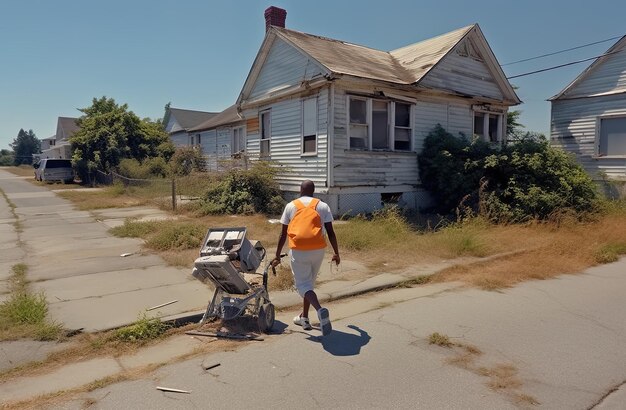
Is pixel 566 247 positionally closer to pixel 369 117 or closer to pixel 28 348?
pixel 369 117

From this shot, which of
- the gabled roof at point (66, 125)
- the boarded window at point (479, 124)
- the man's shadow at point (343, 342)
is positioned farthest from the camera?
the gabled roof at point (66, 125)

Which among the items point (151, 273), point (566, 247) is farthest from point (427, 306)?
point (566, 247)

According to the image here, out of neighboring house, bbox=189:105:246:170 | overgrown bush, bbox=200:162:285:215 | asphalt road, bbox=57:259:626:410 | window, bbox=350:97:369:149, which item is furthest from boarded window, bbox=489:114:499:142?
asphalt road, bbox=57:259:626:410

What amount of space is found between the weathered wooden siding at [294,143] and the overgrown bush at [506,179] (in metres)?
3.57

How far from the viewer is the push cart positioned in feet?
15.0

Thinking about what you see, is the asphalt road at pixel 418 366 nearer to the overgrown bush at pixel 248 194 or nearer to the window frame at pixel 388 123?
the window frame at pixel 388 123

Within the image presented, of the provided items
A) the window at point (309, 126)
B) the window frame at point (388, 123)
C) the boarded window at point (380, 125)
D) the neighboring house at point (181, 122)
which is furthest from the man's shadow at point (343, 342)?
the neighboring house at point (181, 122)

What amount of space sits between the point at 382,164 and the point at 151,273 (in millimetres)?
8211

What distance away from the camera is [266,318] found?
4.84 m

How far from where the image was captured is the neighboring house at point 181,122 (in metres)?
37.2

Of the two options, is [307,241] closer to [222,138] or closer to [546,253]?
[546,253]

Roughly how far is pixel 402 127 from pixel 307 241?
10160 millimetres

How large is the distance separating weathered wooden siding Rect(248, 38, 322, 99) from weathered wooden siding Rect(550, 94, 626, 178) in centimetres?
1244

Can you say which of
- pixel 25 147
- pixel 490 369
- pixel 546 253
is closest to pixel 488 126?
pixel 546 253
